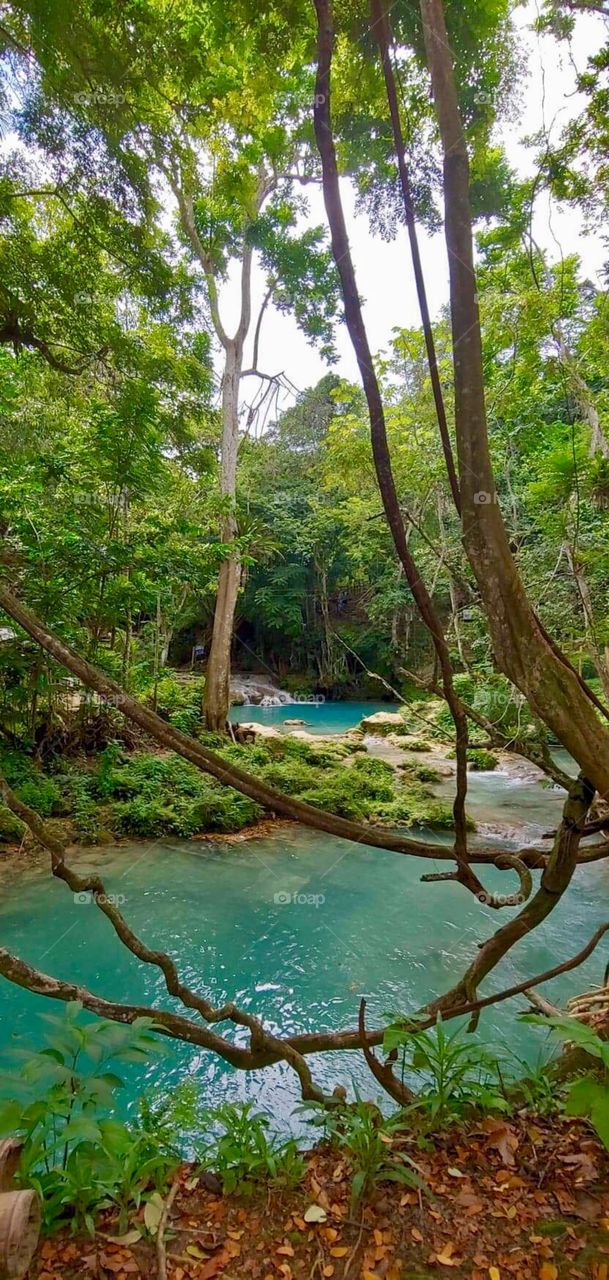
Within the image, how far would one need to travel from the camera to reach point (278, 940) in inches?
142

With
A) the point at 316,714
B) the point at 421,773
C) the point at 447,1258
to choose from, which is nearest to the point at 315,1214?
the point at 447,1258

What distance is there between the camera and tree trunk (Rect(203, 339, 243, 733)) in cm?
843

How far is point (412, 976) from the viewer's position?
3127mm

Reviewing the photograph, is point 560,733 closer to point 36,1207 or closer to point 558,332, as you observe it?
A: point 36,1207

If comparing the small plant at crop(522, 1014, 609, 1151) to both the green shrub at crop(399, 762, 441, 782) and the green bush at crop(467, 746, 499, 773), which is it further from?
the green bush at crop(467, 746, 499, 773)

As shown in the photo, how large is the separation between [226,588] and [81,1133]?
8.09 metres

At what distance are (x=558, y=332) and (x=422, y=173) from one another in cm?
249

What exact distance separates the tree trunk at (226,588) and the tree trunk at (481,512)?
23.9 feet

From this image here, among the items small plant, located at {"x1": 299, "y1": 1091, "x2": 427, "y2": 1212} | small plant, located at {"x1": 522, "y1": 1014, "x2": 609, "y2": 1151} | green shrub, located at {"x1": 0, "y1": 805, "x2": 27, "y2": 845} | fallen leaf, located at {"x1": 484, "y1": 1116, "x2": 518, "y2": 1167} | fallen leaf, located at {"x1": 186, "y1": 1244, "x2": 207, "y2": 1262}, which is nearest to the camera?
small plant, located at {"x1": 522, "y1": 1014, "x2": 609, "y2": 1151}

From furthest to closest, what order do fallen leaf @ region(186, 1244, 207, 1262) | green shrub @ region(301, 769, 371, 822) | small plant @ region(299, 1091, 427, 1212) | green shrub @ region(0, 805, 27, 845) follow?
green shrub @ region(301, 769, 371, 822), green shrub @ region(0, 805, 27, 845), small plant @ region(299, 1091, 427, 1212), fallen leaf @ region(186, 1244, 207, 1262)

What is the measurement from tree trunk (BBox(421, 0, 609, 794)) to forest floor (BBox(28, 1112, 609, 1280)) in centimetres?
82

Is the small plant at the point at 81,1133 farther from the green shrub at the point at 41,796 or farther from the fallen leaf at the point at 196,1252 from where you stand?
the green shrub at the point at 41,796

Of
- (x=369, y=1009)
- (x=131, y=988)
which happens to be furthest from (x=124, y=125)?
(x=369, y=1009)

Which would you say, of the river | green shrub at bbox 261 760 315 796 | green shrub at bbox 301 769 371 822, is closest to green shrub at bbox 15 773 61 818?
the river
